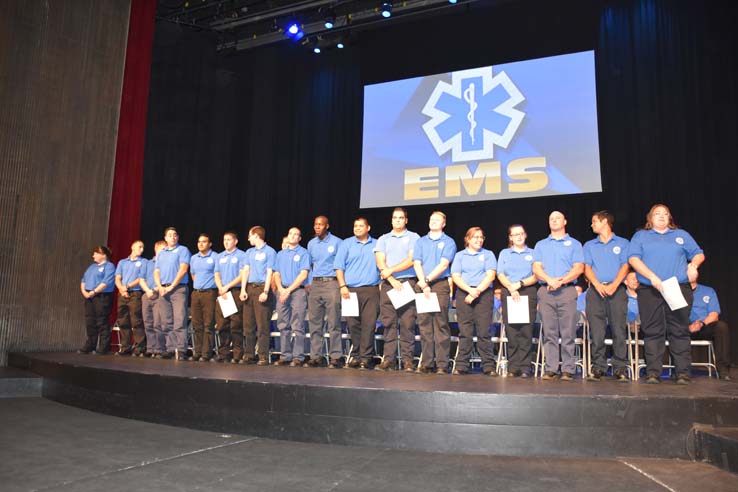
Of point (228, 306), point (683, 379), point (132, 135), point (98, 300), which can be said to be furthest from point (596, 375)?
point (132, 135)

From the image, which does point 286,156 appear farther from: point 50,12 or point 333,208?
point 50,12

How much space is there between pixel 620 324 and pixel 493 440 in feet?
5.81

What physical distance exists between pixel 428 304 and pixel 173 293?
2.95 meters

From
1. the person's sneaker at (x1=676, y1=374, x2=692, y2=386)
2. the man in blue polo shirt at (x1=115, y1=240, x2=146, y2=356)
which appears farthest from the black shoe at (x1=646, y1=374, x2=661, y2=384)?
the man in blue polo shirt at (x1=115, y1=240, x2=146, y2=356)

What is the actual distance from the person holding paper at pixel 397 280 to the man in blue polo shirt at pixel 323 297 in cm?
50

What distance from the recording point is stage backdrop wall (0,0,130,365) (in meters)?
6.40

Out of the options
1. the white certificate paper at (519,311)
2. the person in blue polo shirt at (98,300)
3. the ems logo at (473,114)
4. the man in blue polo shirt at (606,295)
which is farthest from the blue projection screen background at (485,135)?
the person in blue polo shirt at (98,300)

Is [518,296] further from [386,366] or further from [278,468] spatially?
[278,468]

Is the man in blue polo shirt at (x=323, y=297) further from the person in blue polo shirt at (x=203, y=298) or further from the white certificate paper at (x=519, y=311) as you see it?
the white certificate paper at (x=519, y=311)

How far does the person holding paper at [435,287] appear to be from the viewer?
4555mm

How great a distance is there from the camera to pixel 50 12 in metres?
6.88

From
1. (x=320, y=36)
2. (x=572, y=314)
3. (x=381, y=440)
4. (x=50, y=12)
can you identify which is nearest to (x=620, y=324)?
(x=572, y=314)

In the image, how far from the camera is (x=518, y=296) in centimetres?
446

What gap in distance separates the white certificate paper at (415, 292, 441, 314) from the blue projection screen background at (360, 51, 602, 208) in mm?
3272
